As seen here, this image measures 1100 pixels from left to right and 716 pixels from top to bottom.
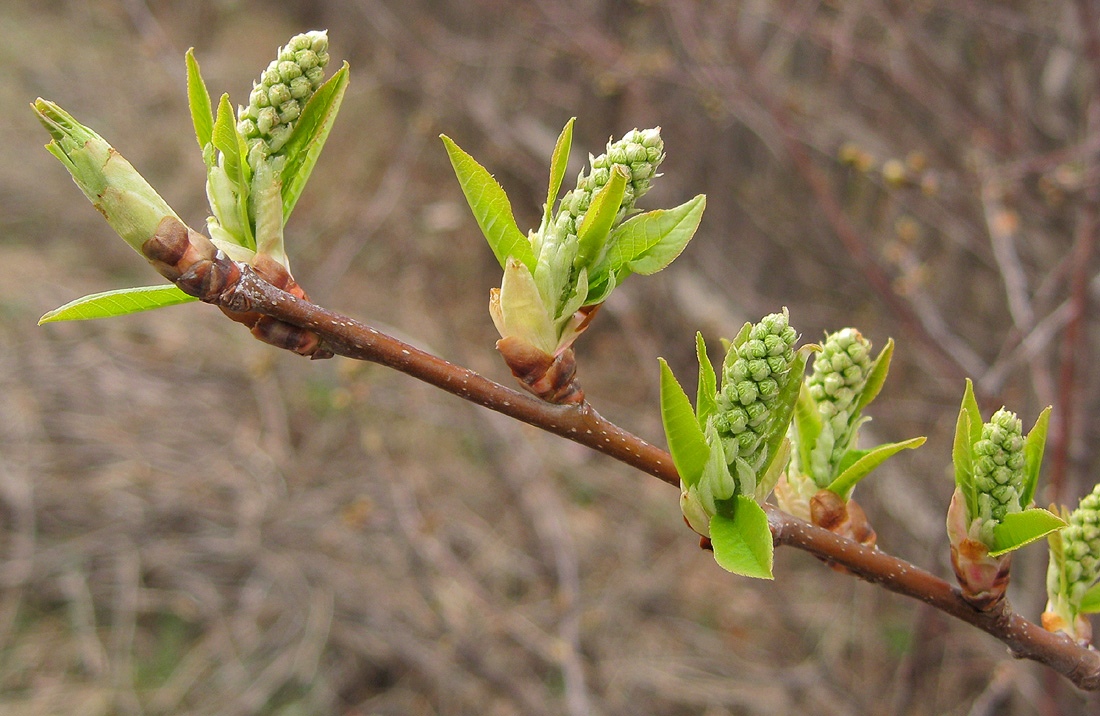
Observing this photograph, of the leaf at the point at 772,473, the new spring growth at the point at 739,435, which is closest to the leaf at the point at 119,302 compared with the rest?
the new spring growth at the point at 739,435

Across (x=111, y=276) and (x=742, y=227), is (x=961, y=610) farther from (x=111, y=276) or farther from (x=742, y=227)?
(x=111, y=276)

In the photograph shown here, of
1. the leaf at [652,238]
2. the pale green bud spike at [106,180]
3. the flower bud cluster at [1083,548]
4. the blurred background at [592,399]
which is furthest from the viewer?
the blurred background at [592,399]

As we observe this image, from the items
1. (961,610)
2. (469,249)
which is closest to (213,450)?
(469,249)

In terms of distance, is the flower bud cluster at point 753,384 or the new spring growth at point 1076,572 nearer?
the flower bud cluster at point 753,384

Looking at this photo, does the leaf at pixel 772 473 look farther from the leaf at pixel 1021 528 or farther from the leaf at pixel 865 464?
the leaf at pixel 1021 528

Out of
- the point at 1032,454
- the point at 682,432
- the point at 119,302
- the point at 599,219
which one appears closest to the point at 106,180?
the point at 119,302

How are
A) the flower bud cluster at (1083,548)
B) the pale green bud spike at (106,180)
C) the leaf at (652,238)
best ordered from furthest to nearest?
1. the flower bud cluster at (1083,548)
2. the leaf at (652,238)
3. the pale green bud spike at (106,180)

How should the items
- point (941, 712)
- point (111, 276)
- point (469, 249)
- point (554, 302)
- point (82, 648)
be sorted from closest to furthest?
1. point (554, 302)
2. point (941, 712)
3. point (82, 648)
4. point (111, 276)
5. point (469, 249)
